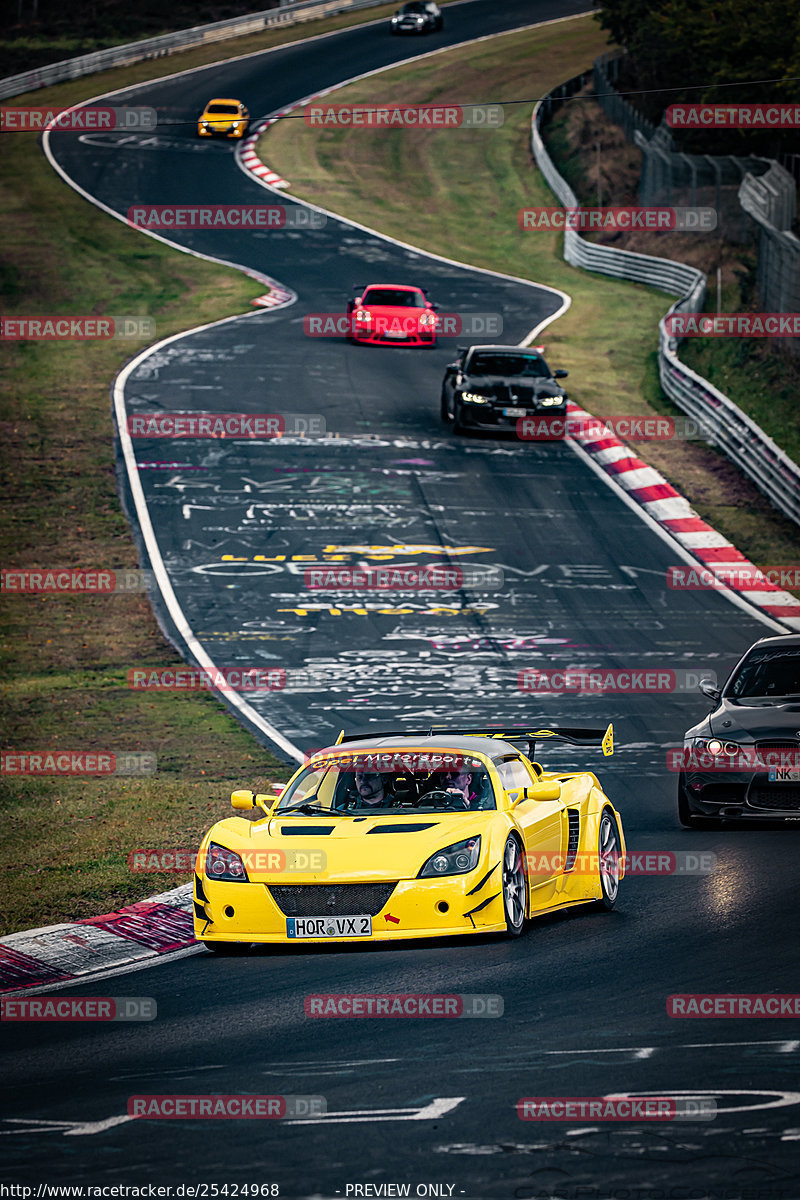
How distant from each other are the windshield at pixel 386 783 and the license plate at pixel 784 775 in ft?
11.7

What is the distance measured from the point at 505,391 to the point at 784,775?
1873 cm

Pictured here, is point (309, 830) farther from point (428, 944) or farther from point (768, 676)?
point (768, 676)

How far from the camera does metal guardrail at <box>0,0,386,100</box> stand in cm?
7100

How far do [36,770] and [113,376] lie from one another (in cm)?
2146

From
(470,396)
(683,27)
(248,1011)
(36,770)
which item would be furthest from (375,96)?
(248,1011)

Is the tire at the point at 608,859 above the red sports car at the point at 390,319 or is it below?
above

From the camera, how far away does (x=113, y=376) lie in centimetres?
3597

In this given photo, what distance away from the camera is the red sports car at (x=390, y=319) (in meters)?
38.2

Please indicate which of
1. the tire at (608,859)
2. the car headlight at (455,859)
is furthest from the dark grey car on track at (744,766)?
the car headlight at (455,859)

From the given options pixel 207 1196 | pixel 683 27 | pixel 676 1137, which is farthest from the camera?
pixel 683 27

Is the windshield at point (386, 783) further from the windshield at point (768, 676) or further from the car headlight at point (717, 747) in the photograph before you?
the windshield at point (768, 676)

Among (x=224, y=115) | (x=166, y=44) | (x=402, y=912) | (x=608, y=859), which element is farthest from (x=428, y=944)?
(x=166, y=44)

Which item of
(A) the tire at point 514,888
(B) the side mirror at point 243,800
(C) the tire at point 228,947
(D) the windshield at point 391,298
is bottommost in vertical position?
(D) the windshield at point 391,298

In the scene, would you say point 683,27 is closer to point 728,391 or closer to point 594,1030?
point 728,391
